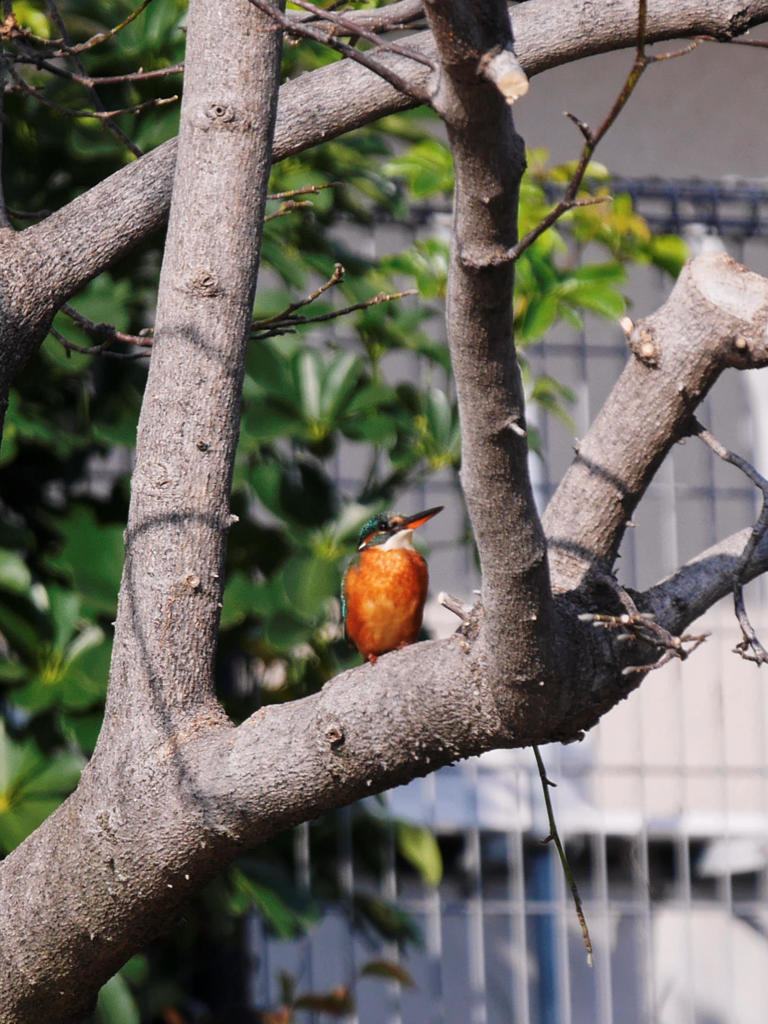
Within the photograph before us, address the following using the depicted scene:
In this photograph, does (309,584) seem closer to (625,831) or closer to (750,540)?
(750,540)

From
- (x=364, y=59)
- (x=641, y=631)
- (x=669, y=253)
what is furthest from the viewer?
(x=669, y=253)

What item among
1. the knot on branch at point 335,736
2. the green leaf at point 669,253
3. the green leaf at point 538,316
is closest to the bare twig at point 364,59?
the knot on branch at point 335,736

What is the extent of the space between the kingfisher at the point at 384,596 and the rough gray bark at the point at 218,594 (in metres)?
0.98

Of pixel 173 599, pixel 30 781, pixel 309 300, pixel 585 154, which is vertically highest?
pixel 309 300

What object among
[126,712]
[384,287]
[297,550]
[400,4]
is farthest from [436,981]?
[400,4]

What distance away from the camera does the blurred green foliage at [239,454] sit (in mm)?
2510

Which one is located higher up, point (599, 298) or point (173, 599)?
point (599, 298)

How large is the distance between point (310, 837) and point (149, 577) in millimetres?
1721

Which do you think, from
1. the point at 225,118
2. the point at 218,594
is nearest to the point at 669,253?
the point at 225,118

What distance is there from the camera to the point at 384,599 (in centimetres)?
251

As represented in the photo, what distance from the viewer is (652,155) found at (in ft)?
19.6

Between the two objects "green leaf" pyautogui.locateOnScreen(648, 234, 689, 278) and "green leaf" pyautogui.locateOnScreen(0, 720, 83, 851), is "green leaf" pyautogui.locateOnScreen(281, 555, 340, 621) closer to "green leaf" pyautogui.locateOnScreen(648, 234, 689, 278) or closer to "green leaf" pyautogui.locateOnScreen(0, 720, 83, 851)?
"green leaf" pyautogui.locateOnScreen(0, 720, 83, 851)

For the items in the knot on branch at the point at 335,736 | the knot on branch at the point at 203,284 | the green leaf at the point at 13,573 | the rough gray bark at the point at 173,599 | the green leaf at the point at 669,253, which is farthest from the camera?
the green leaf at the point at 669,253

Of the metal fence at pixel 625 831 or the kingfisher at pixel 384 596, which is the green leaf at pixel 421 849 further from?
the metal fence at pixel 625 831
